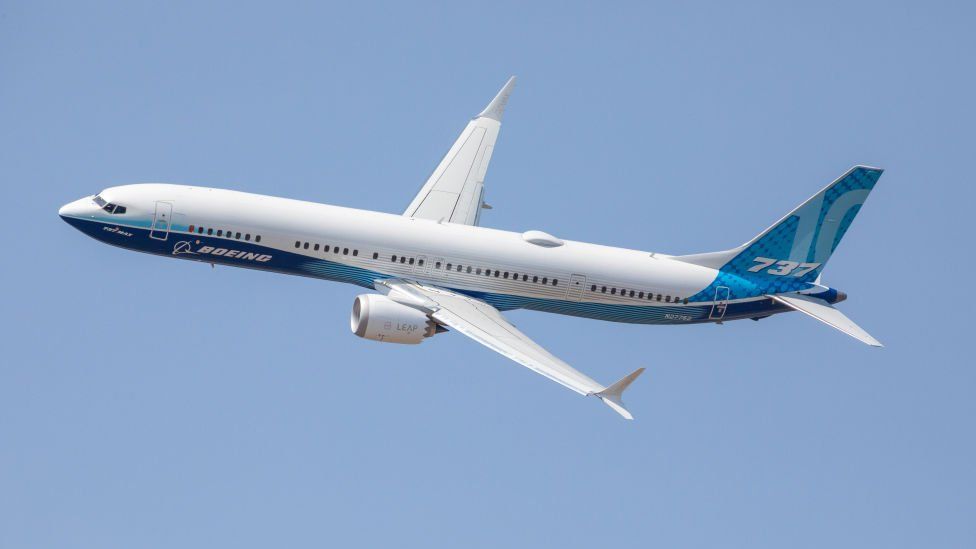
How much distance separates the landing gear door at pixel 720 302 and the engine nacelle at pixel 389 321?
21.4 m

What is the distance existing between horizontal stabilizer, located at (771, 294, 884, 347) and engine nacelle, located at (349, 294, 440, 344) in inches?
1032

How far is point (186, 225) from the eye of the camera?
92.8 meters

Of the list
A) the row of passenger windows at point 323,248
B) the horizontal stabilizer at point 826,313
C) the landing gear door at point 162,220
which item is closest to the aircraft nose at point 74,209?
the landing gear door at point 162,220

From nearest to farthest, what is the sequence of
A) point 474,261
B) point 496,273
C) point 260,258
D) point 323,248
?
point 323,248
point 260,258
point 474,261
point 496,273

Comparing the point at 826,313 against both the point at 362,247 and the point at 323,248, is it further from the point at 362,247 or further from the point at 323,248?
the point at 323,248

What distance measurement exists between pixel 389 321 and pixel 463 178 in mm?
19558

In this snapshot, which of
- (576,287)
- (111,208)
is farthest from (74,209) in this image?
(576,287)

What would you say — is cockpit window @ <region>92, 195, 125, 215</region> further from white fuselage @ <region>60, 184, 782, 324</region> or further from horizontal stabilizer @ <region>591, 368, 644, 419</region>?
horizontal stabilizer @ <region>591, 368, 644, 419</region>

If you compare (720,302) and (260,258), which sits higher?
(720,302)

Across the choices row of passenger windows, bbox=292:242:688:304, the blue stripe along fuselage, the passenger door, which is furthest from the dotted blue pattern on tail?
the blue stripe along fuselage

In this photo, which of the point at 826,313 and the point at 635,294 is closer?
the point at 635,294

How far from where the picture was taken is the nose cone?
94.0 metres

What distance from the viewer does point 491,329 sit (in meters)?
90.9

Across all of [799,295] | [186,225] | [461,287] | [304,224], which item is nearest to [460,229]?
[461,287]
